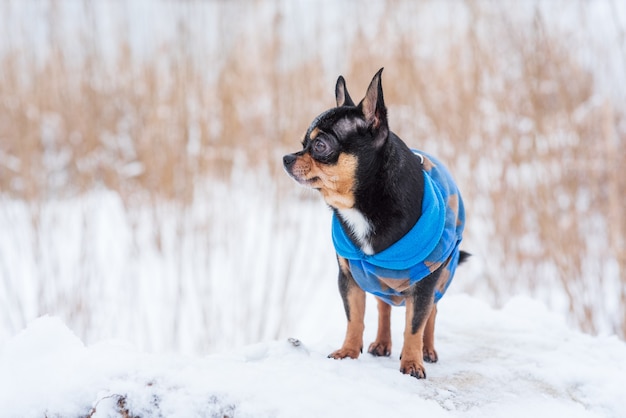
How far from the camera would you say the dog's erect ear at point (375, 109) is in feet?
4.94

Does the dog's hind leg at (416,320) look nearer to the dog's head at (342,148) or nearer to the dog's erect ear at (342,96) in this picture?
the dog's head at (342,148)

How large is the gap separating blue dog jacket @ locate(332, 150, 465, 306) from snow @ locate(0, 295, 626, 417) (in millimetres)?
232

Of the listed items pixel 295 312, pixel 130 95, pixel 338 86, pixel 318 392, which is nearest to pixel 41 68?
pixel 130 95

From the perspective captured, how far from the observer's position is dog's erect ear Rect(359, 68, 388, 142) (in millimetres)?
1505

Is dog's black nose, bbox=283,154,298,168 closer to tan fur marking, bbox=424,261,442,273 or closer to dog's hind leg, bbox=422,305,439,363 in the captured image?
tan fur marking, bbox=424,261,442,273

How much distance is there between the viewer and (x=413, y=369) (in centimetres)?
157

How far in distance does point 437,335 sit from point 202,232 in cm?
189

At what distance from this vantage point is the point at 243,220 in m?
3.76

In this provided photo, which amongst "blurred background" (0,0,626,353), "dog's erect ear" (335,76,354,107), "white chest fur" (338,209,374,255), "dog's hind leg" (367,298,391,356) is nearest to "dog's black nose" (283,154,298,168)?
"white chest fur" (338,209,374,255)

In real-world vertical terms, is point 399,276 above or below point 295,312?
above

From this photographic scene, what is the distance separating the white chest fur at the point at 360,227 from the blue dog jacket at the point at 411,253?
0.06ft

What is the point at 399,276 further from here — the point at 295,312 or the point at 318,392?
the point at 295,312

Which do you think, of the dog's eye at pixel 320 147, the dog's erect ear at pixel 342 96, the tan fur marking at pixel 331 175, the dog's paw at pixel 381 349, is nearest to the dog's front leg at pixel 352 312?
the dog's paw at pixel 381 349

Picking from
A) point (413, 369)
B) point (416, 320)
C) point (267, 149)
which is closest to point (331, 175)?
point (416, 320)
